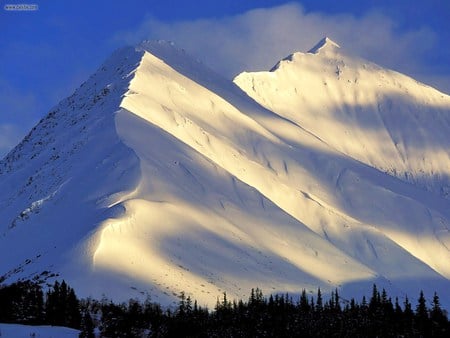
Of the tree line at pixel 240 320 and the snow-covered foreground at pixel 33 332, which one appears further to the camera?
the tree line at pixel 240 320

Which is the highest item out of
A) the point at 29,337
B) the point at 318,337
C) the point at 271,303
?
the point at 271,303

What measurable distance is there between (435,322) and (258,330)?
1099 inches

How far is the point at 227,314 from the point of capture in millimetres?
180250

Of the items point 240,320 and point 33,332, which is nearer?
point 33,332

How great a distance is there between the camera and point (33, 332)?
443 ft

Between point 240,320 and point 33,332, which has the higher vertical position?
point 240,320

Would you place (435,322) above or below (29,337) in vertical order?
above

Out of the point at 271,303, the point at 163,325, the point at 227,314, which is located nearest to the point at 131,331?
the point at 163,325

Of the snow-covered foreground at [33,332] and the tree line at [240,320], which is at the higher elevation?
the tree line at [240,320]

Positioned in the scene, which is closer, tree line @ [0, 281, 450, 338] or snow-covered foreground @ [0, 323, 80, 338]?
snow-covered foreground @ [0, 323, 80, 338]

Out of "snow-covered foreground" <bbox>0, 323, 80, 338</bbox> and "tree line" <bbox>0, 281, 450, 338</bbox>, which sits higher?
"tree line" <bbox>0, 281, 450, 338</bbox>

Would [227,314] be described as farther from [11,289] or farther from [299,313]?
[11,289]

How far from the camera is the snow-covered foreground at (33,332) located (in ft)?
432

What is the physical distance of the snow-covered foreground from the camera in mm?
131625
